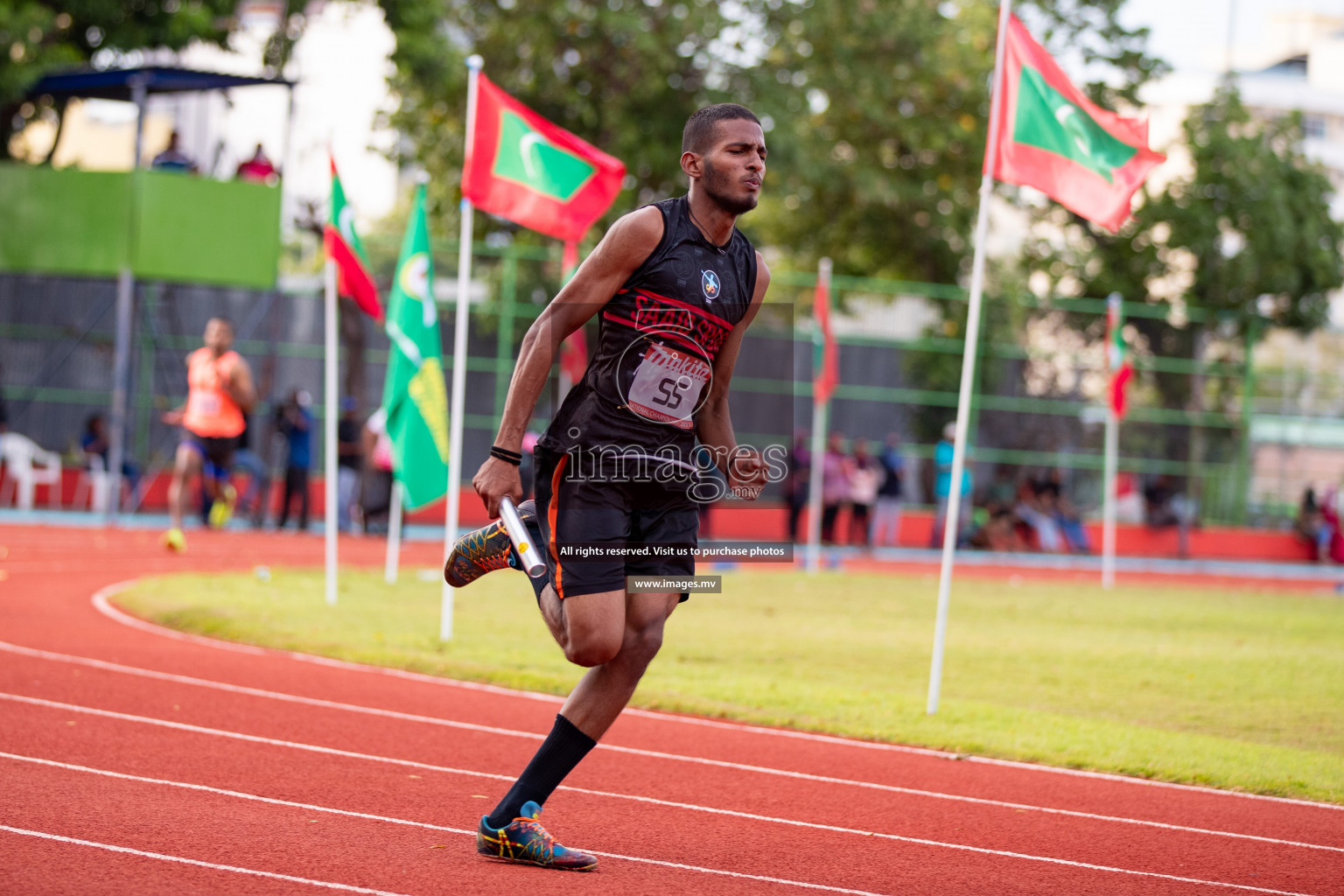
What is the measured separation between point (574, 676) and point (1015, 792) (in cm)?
355

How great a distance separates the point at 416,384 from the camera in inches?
468

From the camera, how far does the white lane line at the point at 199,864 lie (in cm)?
447


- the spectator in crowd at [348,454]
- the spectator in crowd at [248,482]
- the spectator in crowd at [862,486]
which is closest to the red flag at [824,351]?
the spectator in crowd at [862,486]


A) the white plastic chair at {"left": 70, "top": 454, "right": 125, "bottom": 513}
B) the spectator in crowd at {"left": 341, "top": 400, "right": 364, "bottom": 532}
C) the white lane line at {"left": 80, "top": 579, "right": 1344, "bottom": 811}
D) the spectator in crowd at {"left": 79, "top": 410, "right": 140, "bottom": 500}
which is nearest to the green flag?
the white lane line at {"left": 80, "top": 579, "right": 1344, "bottom": 811}

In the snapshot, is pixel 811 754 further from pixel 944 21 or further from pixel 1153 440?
pixel 944 21

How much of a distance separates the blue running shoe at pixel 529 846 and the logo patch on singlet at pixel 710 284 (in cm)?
→ 177

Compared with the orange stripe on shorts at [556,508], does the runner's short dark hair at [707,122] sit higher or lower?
higher

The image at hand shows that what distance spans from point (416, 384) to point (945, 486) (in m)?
15.3

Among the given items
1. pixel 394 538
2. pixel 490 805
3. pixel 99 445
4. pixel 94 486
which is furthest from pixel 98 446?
pixel 490 805

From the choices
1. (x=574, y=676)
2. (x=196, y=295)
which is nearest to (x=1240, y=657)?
(x=574, y=676)

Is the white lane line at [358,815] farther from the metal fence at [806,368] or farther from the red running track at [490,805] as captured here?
the metal fence at [806,368]

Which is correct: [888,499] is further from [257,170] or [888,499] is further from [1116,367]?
[257,170]

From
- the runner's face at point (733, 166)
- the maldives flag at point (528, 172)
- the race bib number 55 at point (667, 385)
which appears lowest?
the race bib number 55 at point (667, 385)

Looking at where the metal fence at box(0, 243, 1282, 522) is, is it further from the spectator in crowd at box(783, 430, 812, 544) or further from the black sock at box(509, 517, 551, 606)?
the black sock at box(509, 517, 551, 606)
